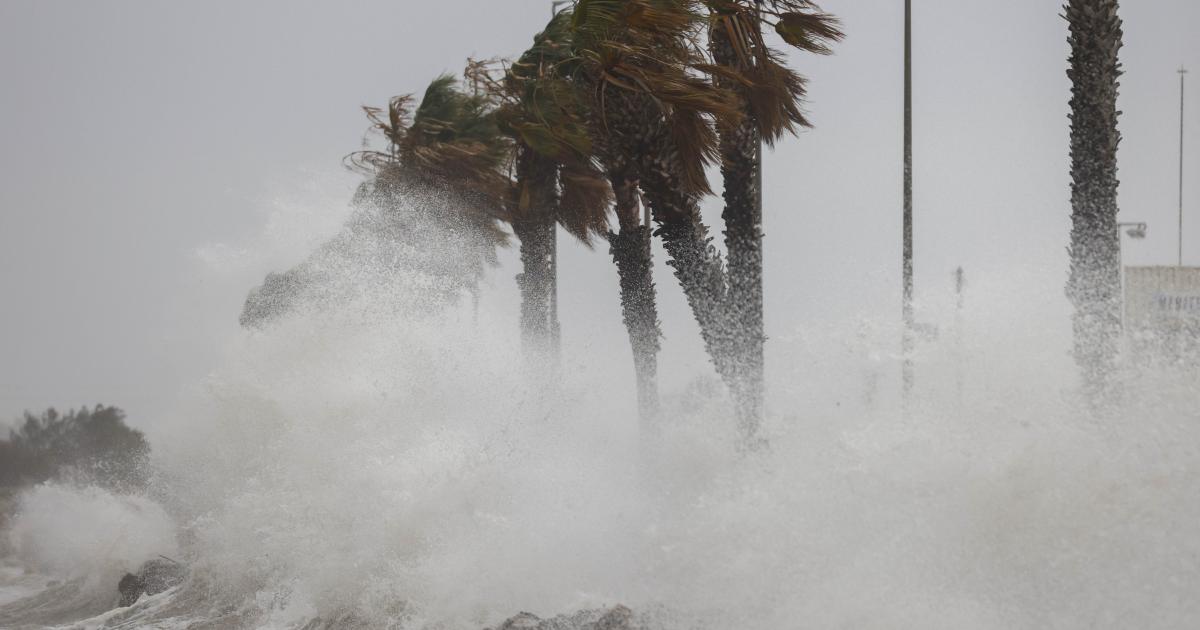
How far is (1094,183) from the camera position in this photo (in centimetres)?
1097

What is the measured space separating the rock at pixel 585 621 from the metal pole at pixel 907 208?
7405mm

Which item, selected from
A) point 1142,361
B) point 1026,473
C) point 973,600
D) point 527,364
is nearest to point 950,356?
point 1142,361

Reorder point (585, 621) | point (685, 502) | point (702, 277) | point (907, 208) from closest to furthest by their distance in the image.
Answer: point (585, 621) → point (685, 502) → point (702, 277) → point (907, 208)

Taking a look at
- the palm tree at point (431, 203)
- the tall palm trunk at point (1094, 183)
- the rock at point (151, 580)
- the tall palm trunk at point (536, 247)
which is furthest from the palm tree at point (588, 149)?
the rock at point (151, 580)

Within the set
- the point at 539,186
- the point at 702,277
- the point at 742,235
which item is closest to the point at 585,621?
the point at 702,277

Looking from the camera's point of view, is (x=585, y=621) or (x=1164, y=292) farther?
(x=1164, y=292)

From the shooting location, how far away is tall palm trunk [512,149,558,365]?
20000 mm

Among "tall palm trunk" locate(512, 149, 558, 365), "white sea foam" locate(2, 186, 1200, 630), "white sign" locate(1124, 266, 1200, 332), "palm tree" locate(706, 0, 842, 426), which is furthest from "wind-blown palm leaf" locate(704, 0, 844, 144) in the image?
"white sign" locate(1124, 266, 1200, 332)

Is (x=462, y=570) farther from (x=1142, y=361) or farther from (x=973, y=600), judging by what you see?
(x=1142, y=361)

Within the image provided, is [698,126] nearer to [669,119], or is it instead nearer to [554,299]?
[669,119]

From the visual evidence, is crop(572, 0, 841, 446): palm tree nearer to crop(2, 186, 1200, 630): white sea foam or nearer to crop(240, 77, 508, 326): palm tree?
crop(2, 186, 1200, 630): white sea foam

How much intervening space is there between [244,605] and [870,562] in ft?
22.2

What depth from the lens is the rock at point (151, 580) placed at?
42.8 ft

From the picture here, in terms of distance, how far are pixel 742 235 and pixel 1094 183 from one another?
4.07 m
